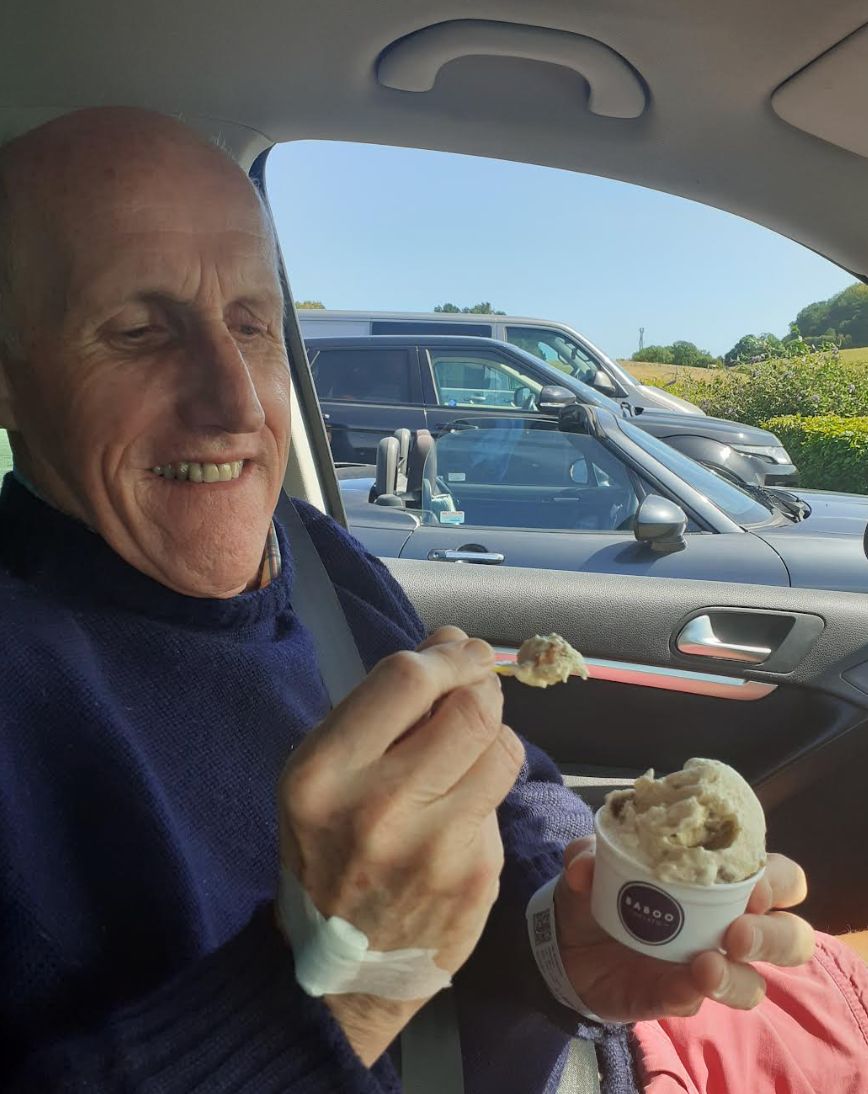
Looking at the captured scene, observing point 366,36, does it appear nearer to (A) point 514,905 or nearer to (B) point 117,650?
(B) point 117,650

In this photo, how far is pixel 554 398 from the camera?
176 inches

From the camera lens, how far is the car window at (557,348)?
7.68 metres

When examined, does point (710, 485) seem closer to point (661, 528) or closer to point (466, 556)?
point (661, 528)

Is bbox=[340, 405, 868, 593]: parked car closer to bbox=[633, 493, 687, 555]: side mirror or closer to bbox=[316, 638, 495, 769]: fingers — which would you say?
bbox=[633, 493, 687, 555]: side mirror

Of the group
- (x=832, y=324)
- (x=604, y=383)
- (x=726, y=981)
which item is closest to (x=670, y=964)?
(x=726, y=981)

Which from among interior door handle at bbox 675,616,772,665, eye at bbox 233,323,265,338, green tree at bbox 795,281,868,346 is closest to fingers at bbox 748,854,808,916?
eye at bbox 233,323,265,338

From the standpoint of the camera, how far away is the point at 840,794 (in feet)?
8.18

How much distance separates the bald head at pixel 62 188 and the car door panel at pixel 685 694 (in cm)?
168

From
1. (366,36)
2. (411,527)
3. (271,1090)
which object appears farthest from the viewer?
(411,527)

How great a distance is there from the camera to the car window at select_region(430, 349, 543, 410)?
5.27m

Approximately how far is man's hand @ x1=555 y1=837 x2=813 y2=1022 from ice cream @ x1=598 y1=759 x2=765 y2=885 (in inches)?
4.5

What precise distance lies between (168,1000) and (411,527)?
257cm

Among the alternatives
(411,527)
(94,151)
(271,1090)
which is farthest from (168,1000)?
(411,527)

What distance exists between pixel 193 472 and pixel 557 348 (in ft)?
23.1
